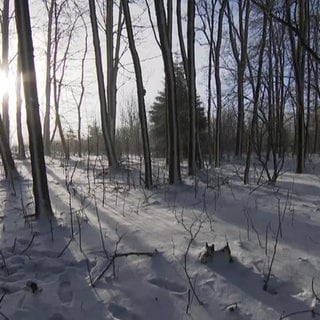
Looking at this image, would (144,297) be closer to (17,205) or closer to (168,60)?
(17,205)

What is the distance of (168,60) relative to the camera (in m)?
7.68

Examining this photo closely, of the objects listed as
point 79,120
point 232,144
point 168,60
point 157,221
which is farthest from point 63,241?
point 232,144

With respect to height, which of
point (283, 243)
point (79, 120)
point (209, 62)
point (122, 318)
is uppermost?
point (209, 62)

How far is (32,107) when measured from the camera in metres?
5.27

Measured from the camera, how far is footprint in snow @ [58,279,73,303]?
10.7 feet

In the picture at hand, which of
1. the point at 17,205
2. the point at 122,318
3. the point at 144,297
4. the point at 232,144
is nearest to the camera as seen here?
the point at 122,318

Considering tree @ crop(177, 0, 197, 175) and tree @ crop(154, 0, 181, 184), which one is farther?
tree @ crop(177, 0, 197, 175)

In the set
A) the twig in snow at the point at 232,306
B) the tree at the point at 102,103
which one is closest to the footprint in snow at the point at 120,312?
the twig in snow at the point at 232,306

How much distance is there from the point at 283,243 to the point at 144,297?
1509mm

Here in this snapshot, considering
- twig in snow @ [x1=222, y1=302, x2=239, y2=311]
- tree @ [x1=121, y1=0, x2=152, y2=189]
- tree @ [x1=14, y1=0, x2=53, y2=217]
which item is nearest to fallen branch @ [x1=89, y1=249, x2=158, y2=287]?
twig in snow @ [x1=222, y1=302, x2=239, y2=311]

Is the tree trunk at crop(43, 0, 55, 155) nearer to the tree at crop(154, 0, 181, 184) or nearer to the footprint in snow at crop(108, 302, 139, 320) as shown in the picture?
the tree at crop(154, 0, 181, 184)

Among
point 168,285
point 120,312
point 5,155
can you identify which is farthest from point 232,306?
point 5,155

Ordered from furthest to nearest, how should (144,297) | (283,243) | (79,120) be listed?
(79,120) < (283,243) < (144,297)

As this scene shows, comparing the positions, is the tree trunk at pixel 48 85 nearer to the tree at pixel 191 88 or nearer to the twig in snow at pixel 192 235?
the tree at pixel 191 88
